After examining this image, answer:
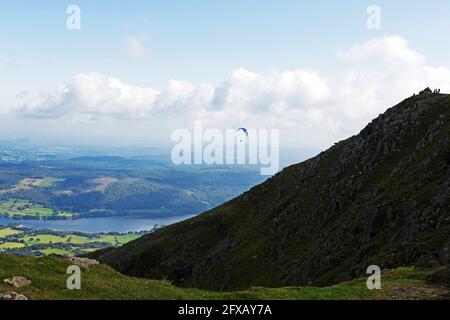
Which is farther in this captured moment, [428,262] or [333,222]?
[333,222]

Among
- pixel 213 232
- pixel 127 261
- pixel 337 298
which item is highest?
pixel 337 298

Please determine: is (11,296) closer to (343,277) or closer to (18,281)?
(18,281)

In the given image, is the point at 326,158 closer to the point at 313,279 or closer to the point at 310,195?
the point at 310,195

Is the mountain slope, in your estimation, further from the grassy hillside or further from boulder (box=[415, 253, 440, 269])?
the grassy hillside

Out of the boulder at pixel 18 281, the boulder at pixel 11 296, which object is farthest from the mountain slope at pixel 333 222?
the boulder at pixel 11 296

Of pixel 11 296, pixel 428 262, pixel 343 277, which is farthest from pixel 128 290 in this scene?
pixel 343 277
